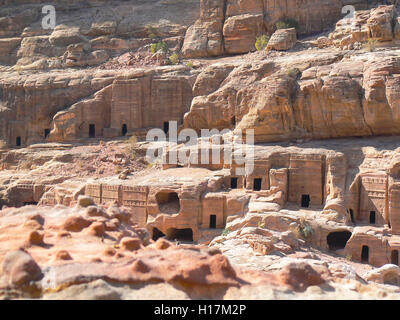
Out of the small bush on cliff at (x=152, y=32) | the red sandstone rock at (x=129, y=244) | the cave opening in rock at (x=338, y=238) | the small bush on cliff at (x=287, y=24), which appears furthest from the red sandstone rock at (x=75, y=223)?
the small bush on cliff at (x=152, y=32)

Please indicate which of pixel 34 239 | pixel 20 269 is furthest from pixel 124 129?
pixel 20 269

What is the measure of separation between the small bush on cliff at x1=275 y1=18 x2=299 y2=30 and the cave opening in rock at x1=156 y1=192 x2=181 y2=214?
57.5ft

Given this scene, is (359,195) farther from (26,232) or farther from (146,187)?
(26,232)

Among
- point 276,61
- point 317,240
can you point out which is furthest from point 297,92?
point 317,240

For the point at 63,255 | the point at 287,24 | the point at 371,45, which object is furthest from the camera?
the point at 287,24

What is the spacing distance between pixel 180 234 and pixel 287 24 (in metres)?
19.9

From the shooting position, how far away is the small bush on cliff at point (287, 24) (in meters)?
41.3

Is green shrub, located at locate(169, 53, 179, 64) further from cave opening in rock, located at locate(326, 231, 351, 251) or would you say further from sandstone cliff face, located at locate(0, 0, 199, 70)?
cave opening in rock, located at locate(326, 231, 351, 251)

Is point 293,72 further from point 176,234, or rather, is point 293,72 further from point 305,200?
point 176,234

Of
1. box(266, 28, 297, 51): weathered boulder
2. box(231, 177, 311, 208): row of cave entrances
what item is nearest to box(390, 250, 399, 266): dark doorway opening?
box(231, 177, 311, 208): row of cave entrances

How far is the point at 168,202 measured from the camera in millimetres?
30266

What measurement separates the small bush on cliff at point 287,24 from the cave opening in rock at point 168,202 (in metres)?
17.5

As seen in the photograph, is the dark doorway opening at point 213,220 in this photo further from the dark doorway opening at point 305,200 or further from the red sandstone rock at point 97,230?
the red sandstone rock at point 97,230

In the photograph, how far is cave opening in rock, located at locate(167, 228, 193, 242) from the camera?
96.7 ft
